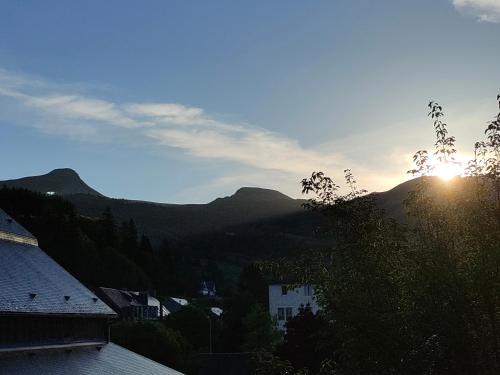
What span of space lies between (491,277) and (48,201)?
12009cm

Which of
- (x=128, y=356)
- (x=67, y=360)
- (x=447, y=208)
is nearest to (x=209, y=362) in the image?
(x=128, y=356)

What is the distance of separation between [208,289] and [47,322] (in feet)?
498

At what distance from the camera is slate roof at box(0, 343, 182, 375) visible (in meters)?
22.2

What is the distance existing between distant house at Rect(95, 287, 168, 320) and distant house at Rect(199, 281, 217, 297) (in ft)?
171

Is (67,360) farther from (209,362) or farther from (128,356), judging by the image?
(209,362)

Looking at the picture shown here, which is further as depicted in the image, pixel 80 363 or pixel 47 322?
pixel 80 363

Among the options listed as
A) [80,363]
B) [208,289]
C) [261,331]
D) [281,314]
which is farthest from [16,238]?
[208,289]

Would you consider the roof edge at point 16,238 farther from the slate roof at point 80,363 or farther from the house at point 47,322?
the slate roof at point 80,363

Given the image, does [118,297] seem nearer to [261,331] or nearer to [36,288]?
[261,331]

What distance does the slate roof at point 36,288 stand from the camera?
2389 centimetres

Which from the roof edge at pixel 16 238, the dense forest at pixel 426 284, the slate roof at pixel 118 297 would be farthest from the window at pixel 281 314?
the dense forest at pixel 426 284

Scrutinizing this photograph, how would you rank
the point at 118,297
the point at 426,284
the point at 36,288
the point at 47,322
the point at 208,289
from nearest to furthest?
the point at 426,284, the point at 47,322, the point at 36,288, the point at 118,297, the point at 208,289

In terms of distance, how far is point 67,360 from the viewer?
25266mm

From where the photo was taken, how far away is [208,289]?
174750 mm
